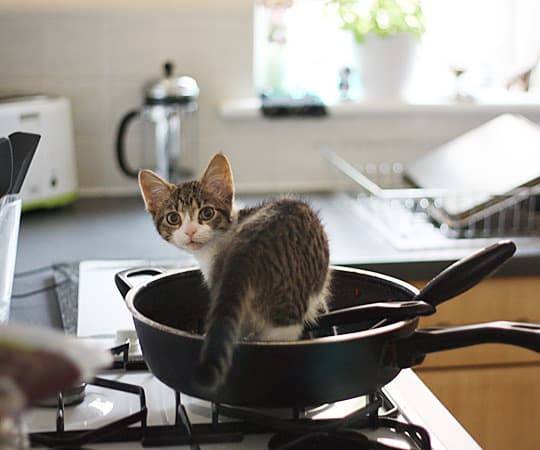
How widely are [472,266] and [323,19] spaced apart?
167 cm

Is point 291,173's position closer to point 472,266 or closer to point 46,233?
point 46,233

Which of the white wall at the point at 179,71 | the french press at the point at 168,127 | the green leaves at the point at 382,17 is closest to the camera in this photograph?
the french press at the point at 168,127

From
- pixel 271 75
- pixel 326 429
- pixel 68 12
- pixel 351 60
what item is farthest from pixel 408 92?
pixel 326 429

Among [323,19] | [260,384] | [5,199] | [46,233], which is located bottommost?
[46,233]

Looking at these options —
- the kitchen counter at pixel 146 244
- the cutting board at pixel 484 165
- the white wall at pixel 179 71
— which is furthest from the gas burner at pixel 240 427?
the white wall at pixel 179 71

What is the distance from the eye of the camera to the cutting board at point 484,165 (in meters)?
1.88

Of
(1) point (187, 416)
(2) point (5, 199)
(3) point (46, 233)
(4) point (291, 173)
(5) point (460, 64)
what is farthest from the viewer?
(5) point (460, 64)

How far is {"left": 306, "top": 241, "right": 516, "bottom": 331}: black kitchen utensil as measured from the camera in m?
0.82

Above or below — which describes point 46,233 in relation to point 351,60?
below

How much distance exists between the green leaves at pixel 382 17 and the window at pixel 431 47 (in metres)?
0.07

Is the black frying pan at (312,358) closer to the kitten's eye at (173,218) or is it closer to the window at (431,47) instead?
the kitten's eye at (173,218)

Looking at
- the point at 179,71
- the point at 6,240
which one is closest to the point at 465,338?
the point at 6,240

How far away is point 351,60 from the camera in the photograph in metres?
2.42

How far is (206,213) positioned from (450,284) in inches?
10.1
